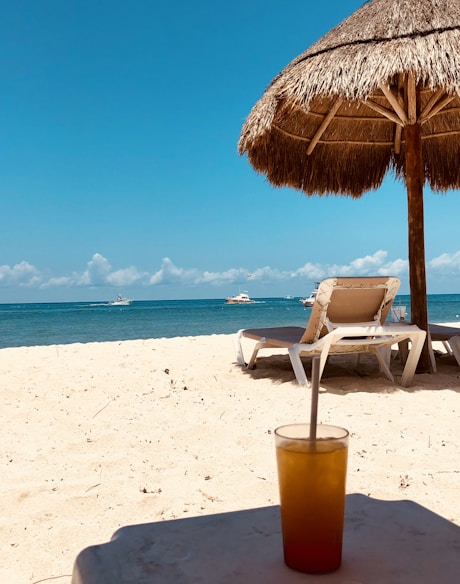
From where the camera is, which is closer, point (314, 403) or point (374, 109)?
point (314, 403)

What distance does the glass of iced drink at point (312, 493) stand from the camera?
2.33ft

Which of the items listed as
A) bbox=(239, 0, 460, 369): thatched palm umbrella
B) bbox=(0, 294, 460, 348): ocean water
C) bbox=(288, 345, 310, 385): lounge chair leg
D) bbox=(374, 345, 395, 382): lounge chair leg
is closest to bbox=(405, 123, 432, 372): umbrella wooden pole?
bbox=(239, 0, 460, 369): thatched palm umbrella

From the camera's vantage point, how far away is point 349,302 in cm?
391

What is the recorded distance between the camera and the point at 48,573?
161 centimetres

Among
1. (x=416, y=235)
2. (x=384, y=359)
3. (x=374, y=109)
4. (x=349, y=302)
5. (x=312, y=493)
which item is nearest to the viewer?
(x=312, y=493)

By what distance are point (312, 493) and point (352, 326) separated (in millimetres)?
3282

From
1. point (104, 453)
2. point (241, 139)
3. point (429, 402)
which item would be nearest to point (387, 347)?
point (429, 402)

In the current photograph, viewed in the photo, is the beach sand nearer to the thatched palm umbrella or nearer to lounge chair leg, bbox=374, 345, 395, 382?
lounge chair leg, bbox=374, 345, 395, 382

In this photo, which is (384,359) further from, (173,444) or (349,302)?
(173,444)

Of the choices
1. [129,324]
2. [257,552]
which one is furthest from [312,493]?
[129,324]

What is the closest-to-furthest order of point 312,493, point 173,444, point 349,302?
point 312,493 < point 173,444 < point 349,302

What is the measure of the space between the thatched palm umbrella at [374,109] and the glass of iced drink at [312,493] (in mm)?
3824

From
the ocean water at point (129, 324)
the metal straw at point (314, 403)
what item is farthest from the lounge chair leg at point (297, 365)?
the ocean water at point (129, 324)

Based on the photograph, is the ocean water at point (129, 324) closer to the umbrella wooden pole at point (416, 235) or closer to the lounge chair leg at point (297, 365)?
the umbrella wooden pole at point (416, 235)
